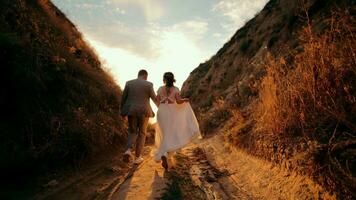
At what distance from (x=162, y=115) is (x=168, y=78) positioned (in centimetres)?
84

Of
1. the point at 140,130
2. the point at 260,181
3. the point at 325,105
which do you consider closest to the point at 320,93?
the point at 325,105

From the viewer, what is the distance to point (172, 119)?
771 centimetres

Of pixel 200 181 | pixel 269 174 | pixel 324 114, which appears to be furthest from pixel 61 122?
pixel 324 114

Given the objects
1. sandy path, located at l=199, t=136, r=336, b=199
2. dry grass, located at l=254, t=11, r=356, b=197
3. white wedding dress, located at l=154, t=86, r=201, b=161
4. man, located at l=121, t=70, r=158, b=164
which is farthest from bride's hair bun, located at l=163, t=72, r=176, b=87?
dry grass, located at l=254, t=11, r=356, b=197

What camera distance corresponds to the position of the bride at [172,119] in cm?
759

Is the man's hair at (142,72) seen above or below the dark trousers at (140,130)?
above

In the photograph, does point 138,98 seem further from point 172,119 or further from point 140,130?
point 172,119

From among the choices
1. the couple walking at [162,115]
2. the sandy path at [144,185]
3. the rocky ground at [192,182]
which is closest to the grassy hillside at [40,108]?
the rocky ground at [192,182]

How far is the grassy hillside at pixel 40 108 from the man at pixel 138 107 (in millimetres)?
847

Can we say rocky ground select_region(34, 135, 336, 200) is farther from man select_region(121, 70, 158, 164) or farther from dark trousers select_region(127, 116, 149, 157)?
man select_region(121, 70, 158, 164)

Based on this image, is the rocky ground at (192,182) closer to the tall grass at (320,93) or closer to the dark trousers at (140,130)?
the dark trousers at (140,130)

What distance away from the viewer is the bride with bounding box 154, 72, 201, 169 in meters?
7.59

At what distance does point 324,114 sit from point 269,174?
1264mm

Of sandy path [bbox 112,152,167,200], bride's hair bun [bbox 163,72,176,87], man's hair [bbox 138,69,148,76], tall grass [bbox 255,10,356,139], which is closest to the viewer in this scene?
tall grass [bbox 255,10,356,139]
